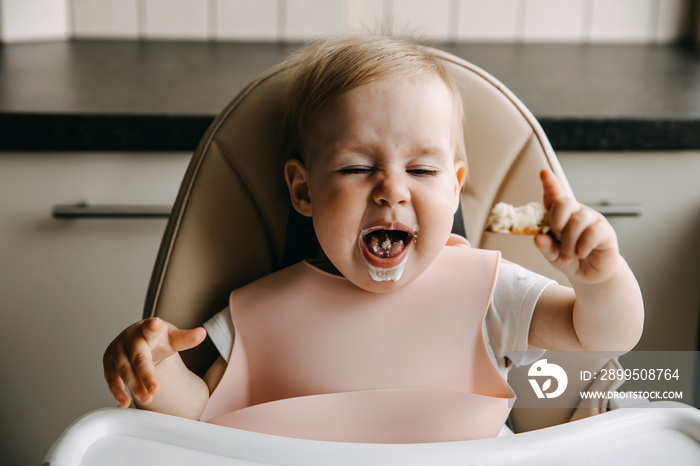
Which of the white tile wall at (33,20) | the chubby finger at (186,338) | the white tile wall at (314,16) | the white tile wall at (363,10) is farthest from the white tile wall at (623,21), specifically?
the chubby finger at (186,338)

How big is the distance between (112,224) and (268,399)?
48 cm

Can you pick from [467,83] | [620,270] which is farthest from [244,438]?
[467,83]

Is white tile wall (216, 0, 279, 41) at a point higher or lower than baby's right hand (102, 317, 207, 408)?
higher

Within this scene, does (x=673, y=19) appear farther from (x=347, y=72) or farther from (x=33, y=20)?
(x=33, y=20)

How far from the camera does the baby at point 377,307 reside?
69 centimetres

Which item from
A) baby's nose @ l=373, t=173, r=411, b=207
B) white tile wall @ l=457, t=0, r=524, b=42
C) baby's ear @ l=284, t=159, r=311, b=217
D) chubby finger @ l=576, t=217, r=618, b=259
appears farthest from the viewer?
white tile wall @ l=457, t=0, r=524, b=42

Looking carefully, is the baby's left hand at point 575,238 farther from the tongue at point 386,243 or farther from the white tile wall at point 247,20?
the white tile wall at point 247,20

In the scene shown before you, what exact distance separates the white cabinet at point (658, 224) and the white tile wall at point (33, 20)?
4.17ft

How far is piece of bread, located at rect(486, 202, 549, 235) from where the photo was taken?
605 mm

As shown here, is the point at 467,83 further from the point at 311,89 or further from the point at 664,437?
the point at 664,437

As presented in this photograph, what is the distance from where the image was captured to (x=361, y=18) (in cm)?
165

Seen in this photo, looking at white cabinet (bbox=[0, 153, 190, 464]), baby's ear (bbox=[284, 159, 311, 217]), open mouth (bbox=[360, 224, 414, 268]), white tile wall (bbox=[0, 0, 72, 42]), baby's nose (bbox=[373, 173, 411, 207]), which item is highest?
white tile wall (bbox=[0, 0, 72, 42])

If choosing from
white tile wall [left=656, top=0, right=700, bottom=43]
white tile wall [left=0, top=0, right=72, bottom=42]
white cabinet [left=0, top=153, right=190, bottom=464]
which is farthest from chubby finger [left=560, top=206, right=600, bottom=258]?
white tile wall [left=0, top=0, right=72, bottom=42]

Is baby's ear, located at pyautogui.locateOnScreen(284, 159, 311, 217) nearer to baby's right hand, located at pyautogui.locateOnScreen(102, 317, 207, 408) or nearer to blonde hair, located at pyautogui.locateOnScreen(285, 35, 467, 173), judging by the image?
blonde hair, located at pyautogui.locateOnScreen(285, 35, 467, 173)
